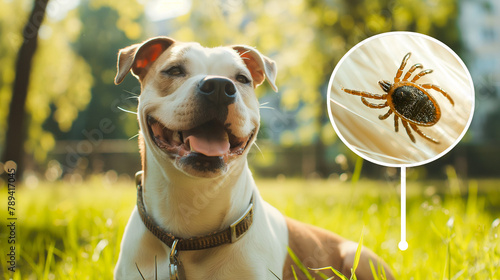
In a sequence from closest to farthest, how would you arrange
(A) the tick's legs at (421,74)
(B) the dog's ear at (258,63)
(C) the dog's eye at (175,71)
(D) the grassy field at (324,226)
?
(C) the dog's eye at (175,71) → (B) the dog's ear at (258,63) → (D) the grassy field at (324,226) → (A) the tick's legs at (421,74)

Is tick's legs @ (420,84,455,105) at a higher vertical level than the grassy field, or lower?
higher

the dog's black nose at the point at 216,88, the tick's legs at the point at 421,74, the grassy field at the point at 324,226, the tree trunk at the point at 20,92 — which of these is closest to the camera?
the dog's black nose at the point at 216,88

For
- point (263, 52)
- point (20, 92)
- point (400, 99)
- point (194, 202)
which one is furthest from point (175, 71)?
point (263, 52)

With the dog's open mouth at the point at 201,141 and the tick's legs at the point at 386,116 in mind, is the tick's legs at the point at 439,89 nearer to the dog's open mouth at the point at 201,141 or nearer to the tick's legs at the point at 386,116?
the tick's legs at the point at 386,116

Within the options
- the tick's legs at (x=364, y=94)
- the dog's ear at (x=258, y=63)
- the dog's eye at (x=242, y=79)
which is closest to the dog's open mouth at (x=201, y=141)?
the dog's eye at (x=242, y=79)

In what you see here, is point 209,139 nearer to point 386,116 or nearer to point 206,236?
point 206,236

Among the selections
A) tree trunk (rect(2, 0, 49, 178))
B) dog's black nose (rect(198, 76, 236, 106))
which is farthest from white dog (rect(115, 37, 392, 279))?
tree trunk (rect(2, 0, 49, 178))

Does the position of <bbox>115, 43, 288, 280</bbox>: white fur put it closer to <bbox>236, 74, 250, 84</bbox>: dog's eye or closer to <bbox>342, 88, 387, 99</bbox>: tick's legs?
<bbox>236, 74, 250, 84</bbox>: dog's eye

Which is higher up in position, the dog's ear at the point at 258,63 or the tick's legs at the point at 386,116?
the dog's ear at the point at 258,63
